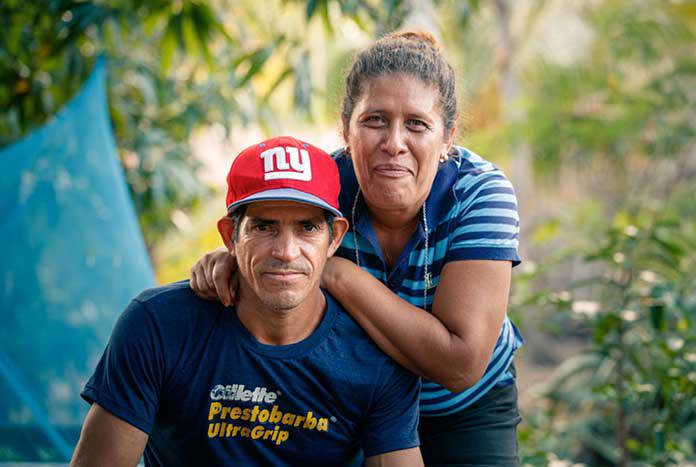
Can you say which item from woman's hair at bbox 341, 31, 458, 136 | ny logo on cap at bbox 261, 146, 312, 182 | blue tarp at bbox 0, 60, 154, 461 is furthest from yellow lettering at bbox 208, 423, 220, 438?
blue tarp at bbox 0, 60, 154, 461

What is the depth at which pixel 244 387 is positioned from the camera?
5.99ft

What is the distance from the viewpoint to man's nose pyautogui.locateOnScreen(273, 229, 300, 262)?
1.76 m

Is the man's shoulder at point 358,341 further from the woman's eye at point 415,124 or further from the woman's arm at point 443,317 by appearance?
the woman's eye at point 415,124

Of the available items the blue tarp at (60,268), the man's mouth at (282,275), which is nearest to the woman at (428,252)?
the man's mouth at (282,275)

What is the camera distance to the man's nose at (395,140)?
1.89m

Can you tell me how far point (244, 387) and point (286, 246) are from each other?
1.14 feet

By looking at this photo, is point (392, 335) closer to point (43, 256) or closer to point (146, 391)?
point (146, 391)

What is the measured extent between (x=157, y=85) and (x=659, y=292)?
2715mm

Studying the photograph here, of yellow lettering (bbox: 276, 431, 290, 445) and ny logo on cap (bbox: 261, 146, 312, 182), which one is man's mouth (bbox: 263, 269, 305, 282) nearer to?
ny logo on cap (bbox: 261, 146, 312, 182)

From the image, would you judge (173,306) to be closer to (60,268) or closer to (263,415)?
(263,415)

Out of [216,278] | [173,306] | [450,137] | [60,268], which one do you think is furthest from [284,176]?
[60,268]

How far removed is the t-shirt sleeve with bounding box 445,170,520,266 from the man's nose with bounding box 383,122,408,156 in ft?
0.70

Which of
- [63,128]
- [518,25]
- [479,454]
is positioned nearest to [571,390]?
[479,454]

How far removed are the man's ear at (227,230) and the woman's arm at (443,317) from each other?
25 centimetres
